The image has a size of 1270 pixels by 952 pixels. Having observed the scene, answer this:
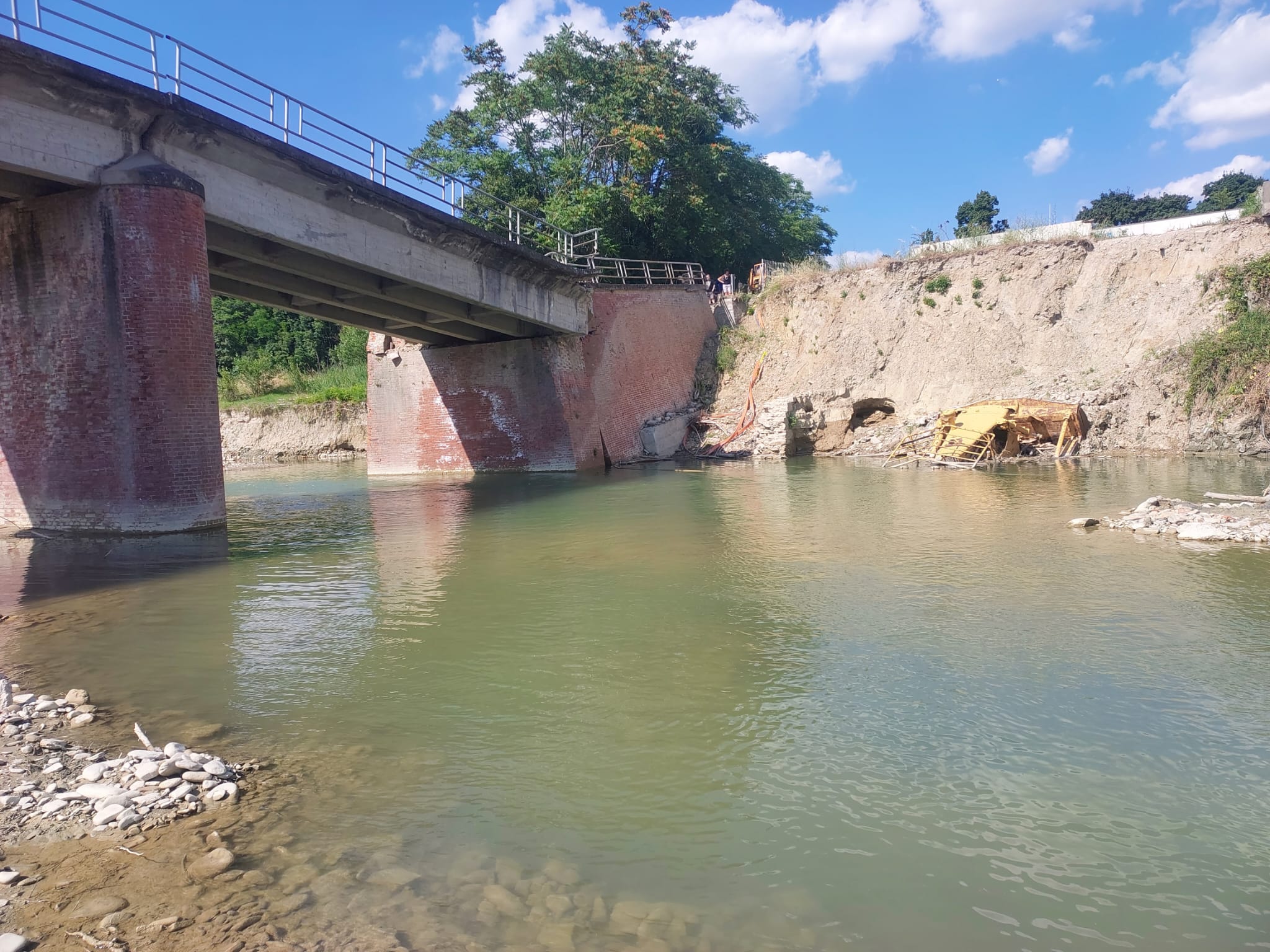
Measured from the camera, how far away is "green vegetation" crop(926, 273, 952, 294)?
31.2 meters

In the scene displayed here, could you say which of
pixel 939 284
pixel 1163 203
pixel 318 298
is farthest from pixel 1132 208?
pixel 318 298

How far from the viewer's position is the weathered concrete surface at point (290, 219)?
478 inches

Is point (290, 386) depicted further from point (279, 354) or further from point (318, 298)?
point (318, 298)

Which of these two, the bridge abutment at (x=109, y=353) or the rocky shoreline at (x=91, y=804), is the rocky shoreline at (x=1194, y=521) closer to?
the rocky shoreline at (x=91, y=804)

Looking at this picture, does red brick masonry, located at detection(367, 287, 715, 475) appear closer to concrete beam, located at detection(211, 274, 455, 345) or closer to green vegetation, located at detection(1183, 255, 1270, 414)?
concrete beam, located at detection(211, 274, 455, 345)

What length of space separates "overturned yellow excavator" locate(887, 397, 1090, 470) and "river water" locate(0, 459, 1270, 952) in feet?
37.9

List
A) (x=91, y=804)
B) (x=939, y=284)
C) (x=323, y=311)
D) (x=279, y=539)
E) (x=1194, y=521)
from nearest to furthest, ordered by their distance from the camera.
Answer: (x=91, y=804) → (x=1194, y=521) → (x=279, y=539) → (x=323, y=311) → (x=939, y=284)

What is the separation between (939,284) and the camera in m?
31.2

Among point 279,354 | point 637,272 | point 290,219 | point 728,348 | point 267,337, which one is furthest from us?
point 267,337

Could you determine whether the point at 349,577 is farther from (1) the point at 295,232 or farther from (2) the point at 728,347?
(2) the point at 728,347

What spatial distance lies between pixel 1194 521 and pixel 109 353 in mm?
15605

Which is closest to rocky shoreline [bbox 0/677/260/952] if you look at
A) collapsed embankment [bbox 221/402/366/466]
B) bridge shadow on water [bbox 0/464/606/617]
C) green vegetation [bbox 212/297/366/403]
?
bridge shadow on water [bbox 0/464/606/617]

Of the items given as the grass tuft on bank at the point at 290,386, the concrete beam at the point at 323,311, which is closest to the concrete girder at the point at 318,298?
the concrete beam at the point at 323,311

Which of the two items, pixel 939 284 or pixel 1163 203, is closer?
pixel 939 284
